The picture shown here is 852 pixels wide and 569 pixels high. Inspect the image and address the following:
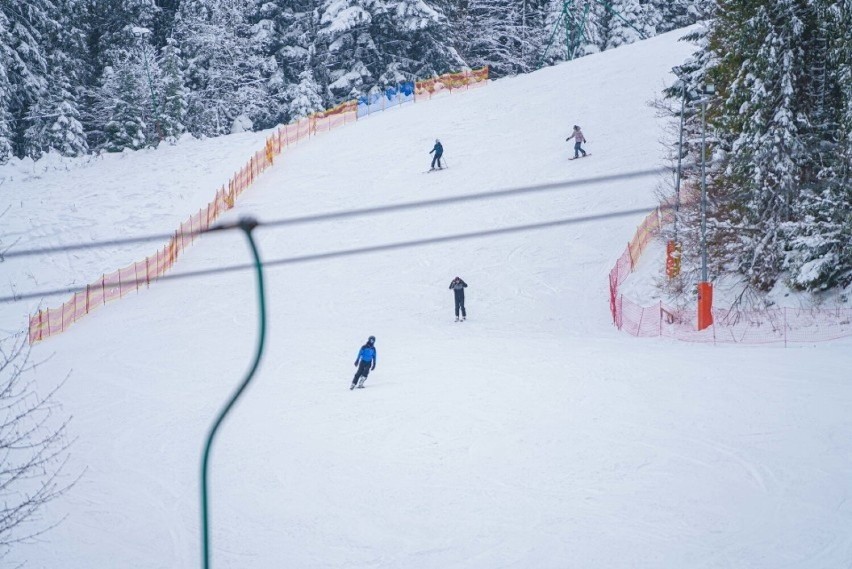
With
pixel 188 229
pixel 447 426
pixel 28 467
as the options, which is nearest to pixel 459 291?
pixel 447 426

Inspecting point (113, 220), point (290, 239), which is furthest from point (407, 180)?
point (113, 220)

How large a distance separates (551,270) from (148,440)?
54.8 feet

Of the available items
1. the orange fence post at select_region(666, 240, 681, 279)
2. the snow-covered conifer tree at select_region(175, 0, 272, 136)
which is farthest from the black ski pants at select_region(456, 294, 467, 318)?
the snow-covered conifer tree at select_region(175, 0, 272, 136)

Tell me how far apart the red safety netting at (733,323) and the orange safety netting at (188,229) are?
39.9ft

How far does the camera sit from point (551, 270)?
29.5 meters

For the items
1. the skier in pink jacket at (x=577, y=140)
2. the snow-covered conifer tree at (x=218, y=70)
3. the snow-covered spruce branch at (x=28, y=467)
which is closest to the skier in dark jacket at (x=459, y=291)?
the snow-covered spruce branch at (x=28, y=467)

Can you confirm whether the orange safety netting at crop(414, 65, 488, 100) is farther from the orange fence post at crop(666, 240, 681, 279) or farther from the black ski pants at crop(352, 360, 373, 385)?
the black ski pants at crop(352, 360, 373, 385)

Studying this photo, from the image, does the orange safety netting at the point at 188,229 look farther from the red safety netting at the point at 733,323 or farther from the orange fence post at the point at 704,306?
the orange fence post at the point at 704,306

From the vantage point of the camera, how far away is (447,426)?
15312 millimetres

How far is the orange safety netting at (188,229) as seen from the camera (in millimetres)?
27672

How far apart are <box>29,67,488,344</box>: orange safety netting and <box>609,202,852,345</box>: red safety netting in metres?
12.2

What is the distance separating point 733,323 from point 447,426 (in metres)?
10.6

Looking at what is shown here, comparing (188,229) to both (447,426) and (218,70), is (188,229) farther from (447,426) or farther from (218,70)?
(218,70)

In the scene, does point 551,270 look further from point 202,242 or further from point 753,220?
point 202,242
